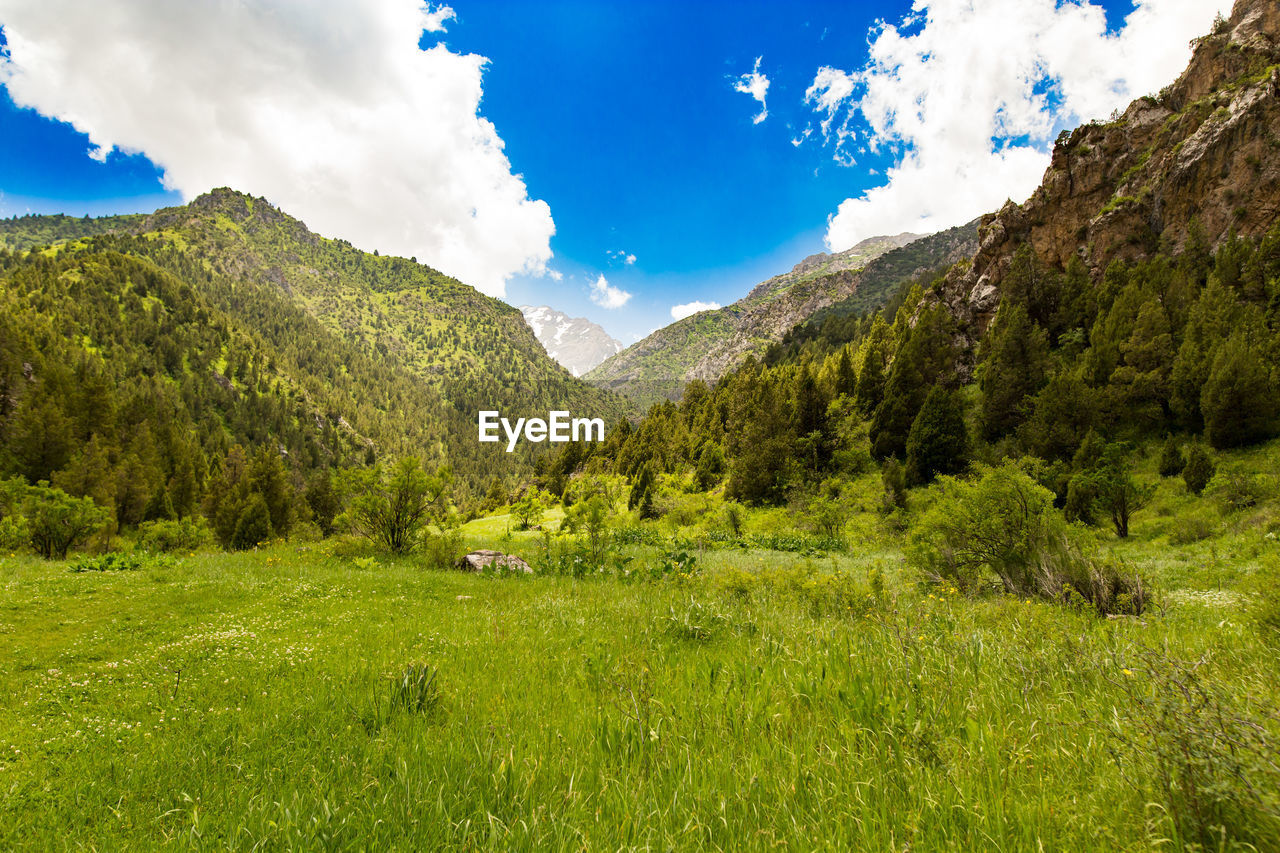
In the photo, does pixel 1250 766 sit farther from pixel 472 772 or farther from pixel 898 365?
pixel 898 365

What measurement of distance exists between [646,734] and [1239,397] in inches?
1250

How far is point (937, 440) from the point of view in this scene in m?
30.0

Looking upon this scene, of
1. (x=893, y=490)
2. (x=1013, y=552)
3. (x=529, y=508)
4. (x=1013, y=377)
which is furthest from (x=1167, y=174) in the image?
(x=529, y=508)

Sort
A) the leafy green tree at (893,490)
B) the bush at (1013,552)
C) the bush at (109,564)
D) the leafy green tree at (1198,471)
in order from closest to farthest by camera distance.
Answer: the bush at (1013,552) < the bush at (109,564) < the leafy green tree at (1198,471) < the leafy green tree at (893,490)

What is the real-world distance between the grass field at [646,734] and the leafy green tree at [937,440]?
89.7 ft

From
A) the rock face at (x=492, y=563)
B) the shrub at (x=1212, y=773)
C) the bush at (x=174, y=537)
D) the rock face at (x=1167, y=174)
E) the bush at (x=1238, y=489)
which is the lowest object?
the bush at (x=174, y=537)

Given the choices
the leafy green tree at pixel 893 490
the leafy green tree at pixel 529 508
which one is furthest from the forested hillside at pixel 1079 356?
the leafy green tree at pixel 529 508

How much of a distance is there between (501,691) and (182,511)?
54.6 meters

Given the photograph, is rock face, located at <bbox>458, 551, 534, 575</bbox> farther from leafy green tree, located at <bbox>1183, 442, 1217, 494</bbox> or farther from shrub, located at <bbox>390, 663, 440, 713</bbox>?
leafy green tree, located at <bbox>1183, 442, 1217, 494</bbox>

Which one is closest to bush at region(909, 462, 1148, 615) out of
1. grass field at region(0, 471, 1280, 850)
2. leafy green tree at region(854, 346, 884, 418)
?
grass field at region(0, 471, 1280, 850)

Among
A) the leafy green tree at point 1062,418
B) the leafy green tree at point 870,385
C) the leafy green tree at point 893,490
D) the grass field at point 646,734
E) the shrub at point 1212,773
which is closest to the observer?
the shrub at point 1212,773

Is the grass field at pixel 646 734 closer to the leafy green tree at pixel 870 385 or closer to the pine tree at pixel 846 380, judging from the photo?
the leafy green tree at pixel 870 385

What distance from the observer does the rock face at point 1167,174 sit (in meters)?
30.4

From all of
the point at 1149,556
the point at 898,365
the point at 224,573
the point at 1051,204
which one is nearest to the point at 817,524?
the point at 1149,556
